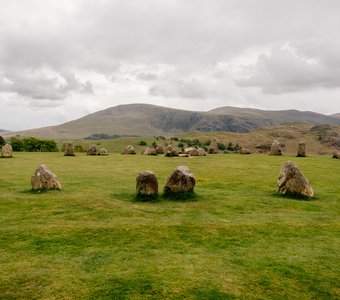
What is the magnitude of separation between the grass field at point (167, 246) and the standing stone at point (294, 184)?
89 centimetres

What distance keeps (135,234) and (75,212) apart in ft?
14.0

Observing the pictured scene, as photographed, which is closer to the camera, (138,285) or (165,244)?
(138,285)

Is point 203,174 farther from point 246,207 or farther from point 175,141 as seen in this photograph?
point 175,141

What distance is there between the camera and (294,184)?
65.3 ft

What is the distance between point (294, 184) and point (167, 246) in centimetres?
1087

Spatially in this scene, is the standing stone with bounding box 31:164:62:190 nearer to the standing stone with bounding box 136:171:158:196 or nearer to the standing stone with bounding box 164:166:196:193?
the standing stone with bounding box 136:171:158:196

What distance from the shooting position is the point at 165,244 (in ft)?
38.8

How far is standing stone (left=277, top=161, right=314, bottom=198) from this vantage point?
1969 centimetres

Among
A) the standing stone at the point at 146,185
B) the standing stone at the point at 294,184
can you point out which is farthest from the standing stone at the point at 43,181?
the standing stone at the point at 294,184

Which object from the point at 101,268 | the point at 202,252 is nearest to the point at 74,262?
the point at 101,268

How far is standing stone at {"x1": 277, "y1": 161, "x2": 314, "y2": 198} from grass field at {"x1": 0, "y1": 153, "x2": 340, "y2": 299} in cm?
89

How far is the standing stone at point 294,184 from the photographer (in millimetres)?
19688

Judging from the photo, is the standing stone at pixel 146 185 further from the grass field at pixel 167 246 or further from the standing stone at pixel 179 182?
the standing stone at pixel 179 182

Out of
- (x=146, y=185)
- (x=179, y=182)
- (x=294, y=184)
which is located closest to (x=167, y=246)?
(x=146, y=185)
